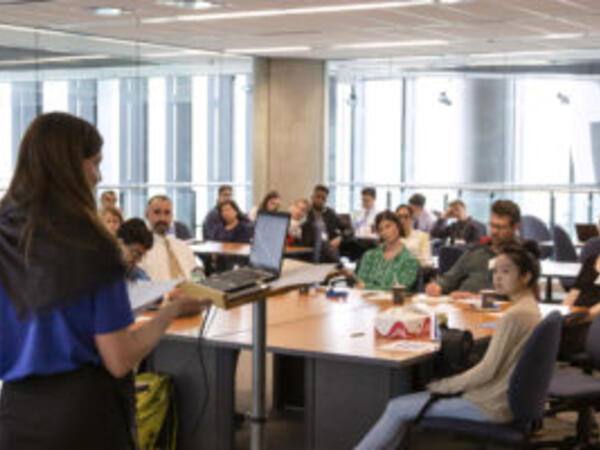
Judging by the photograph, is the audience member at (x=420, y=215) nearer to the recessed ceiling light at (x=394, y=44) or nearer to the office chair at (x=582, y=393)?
the recessed ceiling light at (x=394, y=44)

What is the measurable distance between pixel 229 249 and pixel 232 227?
96 cm

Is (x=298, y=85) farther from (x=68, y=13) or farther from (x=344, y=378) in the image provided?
(x=344, y=378)

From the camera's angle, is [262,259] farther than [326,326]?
No

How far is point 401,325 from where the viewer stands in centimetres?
546

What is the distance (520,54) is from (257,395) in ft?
38.1

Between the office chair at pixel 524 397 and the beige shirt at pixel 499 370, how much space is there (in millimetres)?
57

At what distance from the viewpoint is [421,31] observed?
39.0 ft

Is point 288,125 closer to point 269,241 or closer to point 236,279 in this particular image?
point 269,241

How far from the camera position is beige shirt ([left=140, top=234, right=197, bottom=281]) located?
737 centimetres

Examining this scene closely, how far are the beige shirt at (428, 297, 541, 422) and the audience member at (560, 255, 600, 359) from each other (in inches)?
60.5

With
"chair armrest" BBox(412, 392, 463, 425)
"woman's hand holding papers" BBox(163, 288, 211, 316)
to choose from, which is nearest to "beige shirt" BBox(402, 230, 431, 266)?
"chair armrest" BBox(412, 392, 463, 425)

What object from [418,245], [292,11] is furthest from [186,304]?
[292,11]

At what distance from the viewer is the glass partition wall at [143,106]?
11305mm

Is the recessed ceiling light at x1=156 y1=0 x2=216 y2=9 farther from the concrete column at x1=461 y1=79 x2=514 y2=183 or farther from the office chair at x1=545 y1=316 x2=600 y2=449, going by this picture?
the concrete column at x1=461 y1=79 x2=514 y2=183
